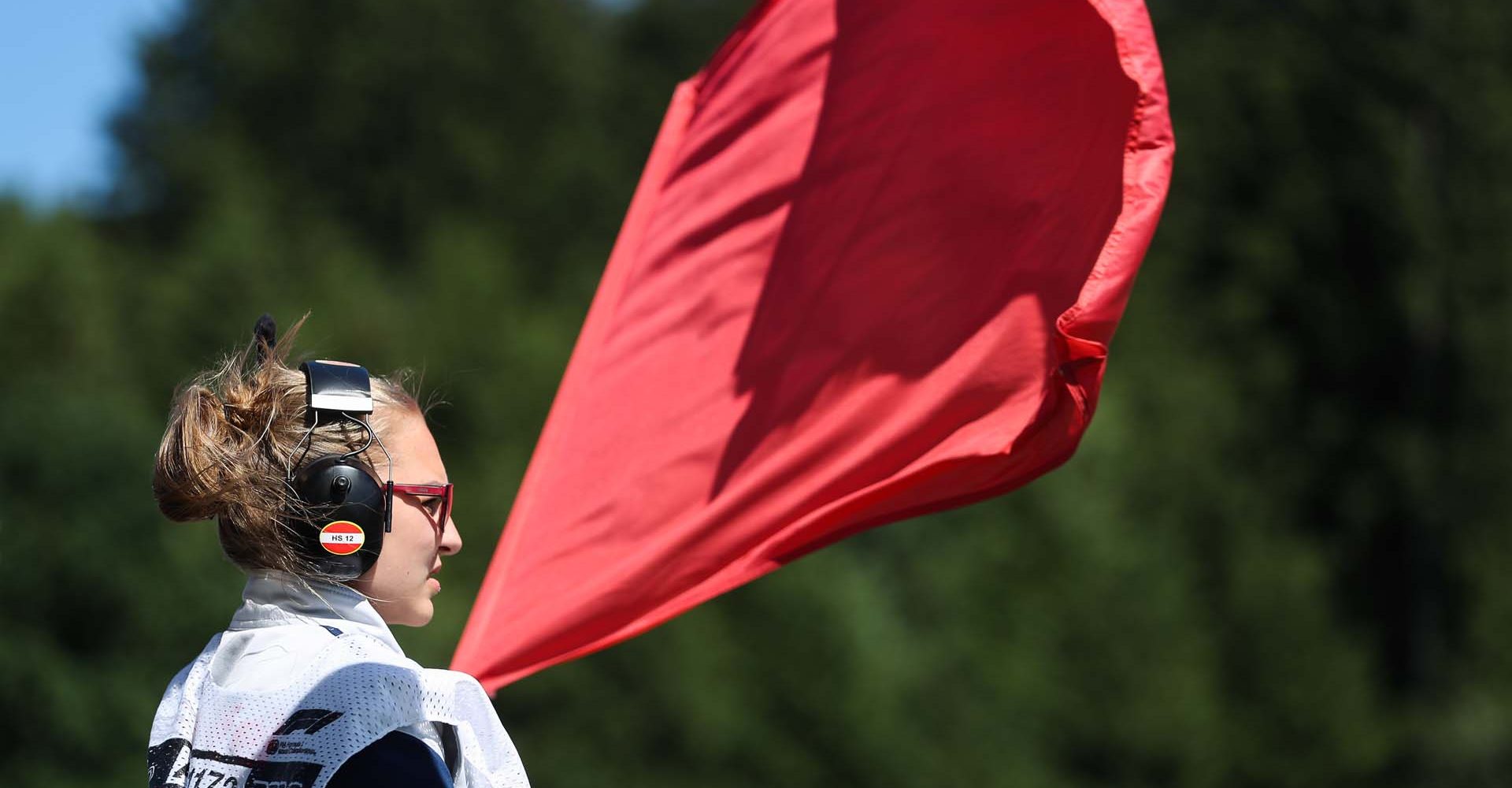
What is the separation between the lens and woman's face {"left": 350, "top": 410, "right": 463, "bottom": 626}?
2.01 m

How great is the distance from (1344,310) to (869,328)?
21702mm

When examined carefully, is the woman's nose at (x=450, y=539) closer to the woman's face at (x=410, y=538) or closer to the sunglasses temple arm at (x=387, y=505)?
the woman's face at (x=410, y=538)

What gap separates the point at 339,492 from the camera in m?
1.90

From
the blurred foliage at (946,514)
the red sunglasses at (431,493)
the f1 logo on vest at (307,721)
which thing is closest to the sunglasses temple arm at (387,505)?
the red sunglasses at (431,493)

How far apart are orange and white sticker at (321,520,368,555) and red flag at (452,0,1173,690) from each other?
0.88 metres

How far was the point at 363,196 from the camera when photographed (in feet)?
85.5

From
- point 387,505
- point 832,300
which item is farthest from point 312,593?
point 832,300

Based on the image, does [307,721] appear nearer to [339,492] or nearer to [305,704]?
[305,704]

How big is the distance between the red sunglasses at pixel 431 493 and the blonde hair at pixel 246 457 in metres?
0.04

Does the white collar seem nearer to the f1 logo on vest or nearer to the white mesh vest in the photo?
the white mesh vest

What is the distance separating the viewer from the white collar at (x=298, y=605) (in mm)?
1911

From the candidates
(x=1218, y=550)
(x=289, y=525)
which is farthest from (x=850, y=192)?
(x=1218, y=550)

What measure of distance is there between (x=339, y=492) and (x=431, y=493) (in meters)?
0.15

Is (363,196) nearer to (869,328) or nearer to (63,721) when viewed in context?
(63,721)
